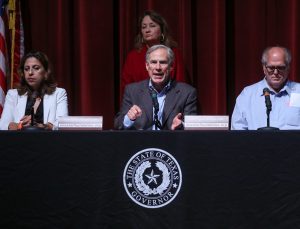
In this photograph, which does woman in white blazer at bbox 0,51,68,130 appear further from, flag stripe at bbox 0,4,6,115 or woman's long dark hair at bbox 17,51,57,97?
flag stripe at bbox 0,4,6,115

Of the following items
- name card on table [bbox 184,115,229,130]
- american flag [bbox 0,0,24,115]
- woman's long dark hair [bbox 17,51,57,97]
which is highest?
american flag [bbox 0,0,24,115]

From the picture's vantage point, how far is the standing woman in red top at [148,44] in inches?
185

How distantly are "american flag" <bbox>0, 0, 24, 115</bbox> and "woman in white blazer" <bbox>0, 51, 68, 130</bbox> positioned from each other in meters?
0.63

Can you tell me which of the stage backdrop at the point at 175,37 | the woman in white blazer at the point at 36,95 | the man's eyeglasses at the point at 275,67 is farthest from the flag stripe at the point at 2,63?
the man's eyeglasses at the point at 275,67

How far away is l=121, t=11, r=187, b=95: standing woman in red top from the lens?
185 inches

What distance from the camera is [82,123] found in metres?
3.05

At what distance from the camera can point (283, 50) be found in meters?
3.92

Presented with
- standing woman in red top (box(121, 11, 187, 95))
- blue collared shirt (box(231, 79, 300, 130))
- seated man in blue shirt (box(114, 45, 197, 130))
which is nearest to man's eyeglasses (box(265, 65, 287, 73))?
blue collared shirt (box(231, 79, 300, 130))

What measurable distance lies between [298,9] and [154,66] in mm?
2036

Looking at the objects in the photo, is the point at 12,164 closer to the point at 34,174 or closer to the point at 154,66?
the point at 34,174

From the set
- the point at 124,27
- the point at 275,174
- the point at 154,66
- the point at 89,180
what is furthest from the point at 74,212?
the point at 124,27

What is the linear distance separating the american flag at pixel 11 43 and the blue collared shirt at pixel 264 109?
6.09 feet

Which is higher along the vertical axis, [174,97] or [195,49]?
[195,49]

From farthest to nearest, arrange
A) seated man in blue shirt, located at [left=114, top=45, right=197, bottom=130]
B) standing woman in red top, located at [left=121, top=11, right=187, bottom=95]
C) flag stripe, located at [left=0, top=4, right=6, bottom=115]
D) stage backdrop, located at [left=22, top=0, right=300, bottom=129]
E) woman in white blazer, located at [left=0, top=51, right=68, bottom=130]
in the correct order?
1. stage backdrop, located at [left=22, top=0, right=300, bottom=129]
2. flag stripe, located at [left=0, top=4, right=6, bottom=115]
3. standing woman in red top, located at [left=121, top=11, right=187, bottom=95]
4. woman in white blazer, located at [left=0, top=51, right=68, bottom=130]
5. seated man in blue shirt, located at [left=114, top=45, right=197, bottom=130]
